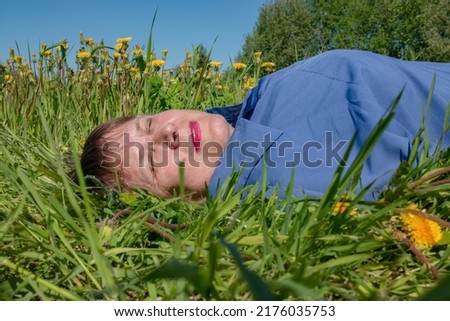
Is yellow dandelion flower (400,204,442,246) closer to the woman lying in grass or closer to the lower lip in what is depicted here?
the woman lying in grass

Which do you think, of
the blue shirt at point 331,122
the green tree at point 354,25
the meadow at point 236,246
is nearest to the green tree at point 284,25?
the green tree at point 354,25

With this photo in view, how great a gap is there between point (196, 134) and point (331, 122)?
463 mm

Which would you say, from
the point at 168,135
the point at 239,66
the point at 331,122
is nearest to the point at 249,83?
the point at 239,66

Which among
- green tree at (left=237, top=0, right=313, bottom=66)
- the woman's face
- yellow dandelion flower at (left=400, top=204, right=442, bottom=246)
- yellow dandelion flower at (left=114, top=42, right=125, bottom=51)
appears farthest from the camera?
green tree at (left=237, top=0, right=313, bottom=66)

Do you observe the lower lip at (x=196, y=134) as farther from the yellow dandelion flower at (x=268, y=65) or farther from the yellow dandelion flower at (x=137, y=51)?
the yellow dandelion flower at (x=268, y=65)

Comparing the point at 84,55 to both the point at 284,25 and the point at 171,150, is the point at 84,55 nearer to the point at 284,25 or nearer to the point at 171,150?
the point at 171,150

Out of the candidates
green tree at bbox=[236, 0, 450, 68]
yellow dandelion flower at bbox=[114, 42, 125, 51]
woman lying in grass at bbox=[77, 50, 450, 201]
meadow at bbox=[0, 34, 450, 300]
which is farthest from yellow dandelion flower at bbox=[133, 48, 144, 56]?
green tree at bbox=[236, 0, 450, 68]

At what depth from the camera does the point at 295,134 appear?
68.3 inches

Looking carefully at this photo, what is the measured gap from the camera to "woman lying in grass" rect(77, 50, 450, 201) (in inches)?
63.1

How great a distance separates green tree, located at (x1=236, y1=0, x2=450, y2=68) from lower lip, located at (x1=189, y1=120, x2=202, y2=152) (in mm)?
20866

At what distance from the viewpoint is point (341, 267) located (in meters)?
0.93

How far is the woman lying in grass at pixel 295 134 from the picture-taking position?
1.60 metres

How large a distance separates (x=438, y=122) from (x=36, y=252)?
1307mm

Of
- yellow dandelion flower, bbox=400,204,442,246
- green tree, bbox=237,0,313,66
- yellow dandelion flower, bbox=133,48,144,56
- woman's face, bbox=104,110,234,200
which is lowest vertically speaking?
green tree, bbox=237,0,313,66
